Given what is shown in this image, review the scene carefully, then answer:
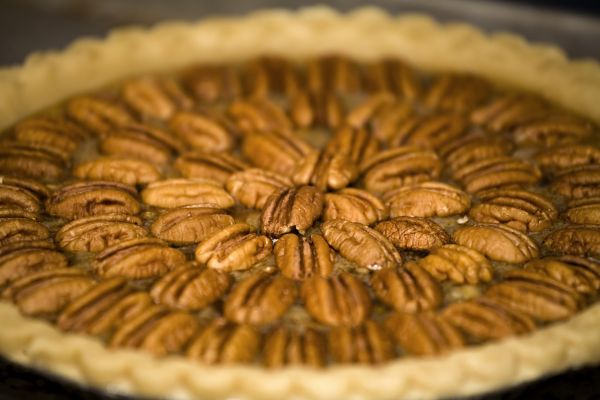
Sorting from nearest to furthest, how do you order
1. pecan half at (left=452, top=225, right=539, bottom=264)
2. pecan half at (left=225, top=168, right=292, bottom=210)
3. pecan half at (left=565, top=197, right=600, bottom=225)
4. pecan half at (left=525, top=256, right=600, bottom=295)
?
pecan half at (left=525, top=256, right=600, bottom=295), pecan half at (left=452, top=225, right=539, bottom=264), pecan half at (left=565, top=197, right=600, bottom=225), pecan half at (left=225, top=168, right=292, bottom=210)

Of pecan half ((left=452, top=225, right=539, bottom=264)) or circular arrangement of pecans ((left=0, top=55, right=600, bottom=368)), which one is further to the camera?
pecan half ((left=452, top=225, right=539, bottom=264))

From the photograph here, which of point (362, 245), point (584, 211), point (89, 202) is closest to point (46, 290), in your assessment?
point (89, 202)

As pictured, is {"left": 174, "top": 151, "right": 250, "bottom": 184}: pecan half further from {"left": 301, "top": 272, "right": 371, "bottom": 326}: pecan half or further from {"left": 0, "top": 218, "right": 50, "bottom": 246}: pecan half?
{"left": 301, "top": 272, "right": 371, "bottom": 326}: pecan half

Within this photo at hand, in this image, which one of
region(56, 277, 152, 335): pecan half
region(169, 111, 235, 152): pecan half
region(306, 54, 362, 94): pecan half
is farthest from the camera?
region(306, 54, 362, 94): pecan half

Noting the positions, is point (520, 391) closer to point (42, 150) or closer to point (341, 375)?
point (341, 375)

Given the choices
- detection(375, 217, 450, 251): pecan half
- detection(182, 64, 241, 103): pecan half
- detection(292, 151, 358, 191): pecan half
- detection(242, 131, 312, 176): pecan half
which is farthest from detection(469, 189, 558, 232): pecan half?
detection(182, 64, 241, 103): pecan half

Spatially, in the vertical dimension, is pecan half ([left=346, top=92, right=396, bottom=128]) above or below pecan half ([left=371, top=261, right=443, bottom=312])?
above

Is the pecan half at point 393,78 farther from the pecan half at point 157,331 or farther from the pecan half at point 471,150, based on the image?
the pecan half at point 157,331
